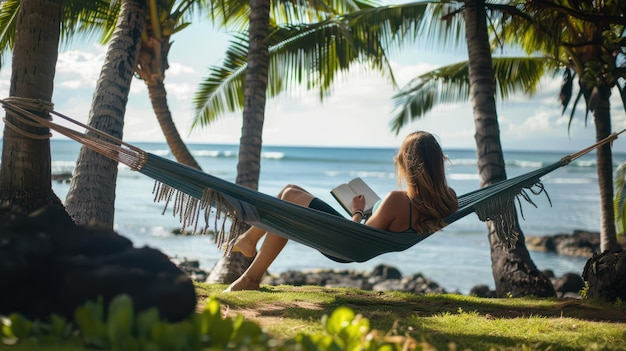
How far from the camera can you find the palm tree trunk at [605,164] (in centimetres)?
657

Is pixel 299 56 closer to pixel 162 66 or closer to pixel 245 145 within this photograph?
pixel 162 66

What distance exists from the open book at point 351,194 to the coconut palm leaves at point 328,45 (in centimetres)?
299

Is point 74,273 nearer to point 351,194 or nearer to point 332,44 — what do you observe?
point 351,194

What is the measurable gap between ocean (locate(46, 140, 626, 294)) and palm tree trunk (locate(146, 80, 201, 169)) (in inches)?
40.3

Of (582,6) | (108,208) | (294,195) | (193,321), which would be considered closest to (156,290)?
(193,321)

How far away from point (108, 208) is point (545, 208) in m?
19.0

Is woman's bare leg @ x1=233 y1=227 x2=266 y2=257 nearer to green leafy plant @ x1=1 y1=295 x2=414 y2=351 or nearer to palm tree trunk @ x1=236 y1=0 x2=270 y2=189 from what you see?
palm tree trunk @ x1=236 y1=0 x2=270 y2=189

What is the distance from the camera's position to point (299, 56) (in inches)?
273

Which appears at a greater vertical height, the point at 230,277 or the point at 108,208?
the point at 108,208

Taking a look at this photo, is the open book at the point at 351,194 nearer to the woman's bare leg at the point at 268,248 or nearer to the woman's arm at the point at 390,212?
the woman's bare leg at the point at 268,248

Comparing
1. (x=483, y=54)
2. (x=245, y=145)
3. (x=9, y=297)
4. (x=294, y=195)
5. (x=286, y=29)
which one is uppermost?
(x=286, y=29)

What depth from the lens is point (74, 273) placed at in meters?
1.87

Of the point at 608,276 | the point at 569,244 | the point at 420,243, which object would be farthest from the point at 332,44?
the point at 569,244

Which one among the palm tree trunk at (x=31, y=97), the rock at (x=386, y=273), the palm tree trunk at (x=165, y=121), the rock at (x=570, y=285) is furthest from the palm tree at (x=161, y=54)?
the rock at (x=570, y=285)
